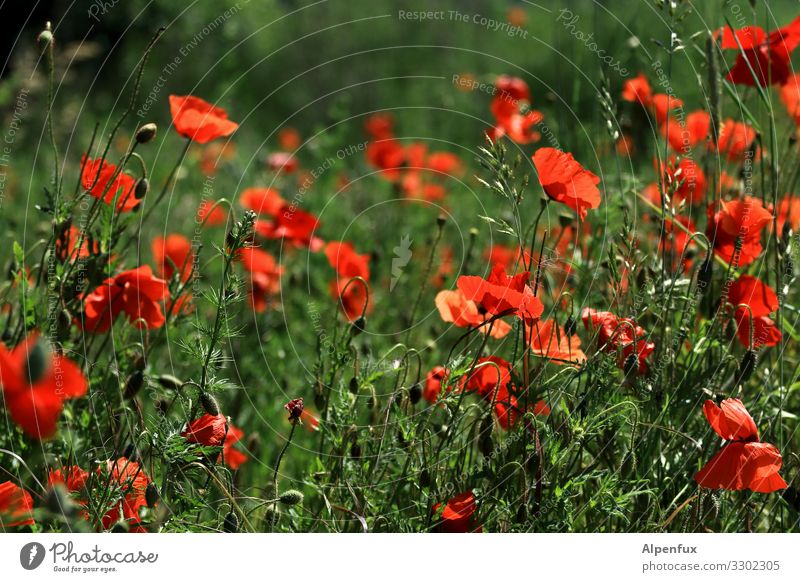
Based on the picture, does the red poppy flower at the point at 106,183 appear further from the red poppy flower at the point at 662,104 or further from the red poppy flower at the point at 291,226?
the red poppy flower at the point at 662,104

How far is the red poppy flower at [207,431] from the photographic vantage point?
1.28m

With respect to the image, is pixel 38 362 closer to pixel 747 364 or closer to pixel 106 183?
pixel 106 183

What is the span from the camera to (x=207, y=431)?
1.28 metres

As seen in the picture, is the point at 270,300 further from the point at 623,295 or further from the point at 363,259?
the point at 623,295

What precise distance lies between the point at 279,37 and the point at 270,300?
6.10 metres

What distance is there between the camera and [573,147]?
249 cm

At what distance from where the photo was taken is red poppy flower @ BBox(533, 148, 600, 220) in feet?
4.58

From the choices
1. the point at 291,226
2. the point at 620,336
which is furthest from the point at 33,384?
the point at 291,226

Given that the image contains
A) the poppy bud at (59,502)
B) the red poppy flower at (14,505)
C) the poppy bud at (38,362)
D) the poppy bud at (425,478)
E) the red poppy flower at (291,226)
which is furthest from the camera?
the red poppy flower at (291,226)

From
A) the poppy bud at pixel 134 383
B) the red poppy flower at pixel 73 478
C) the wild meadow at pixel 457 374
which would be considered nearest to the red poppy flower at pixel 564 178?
the wild meadow at pixel 457 374

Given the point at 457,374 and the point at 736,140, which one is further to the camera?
the point at 736,140
